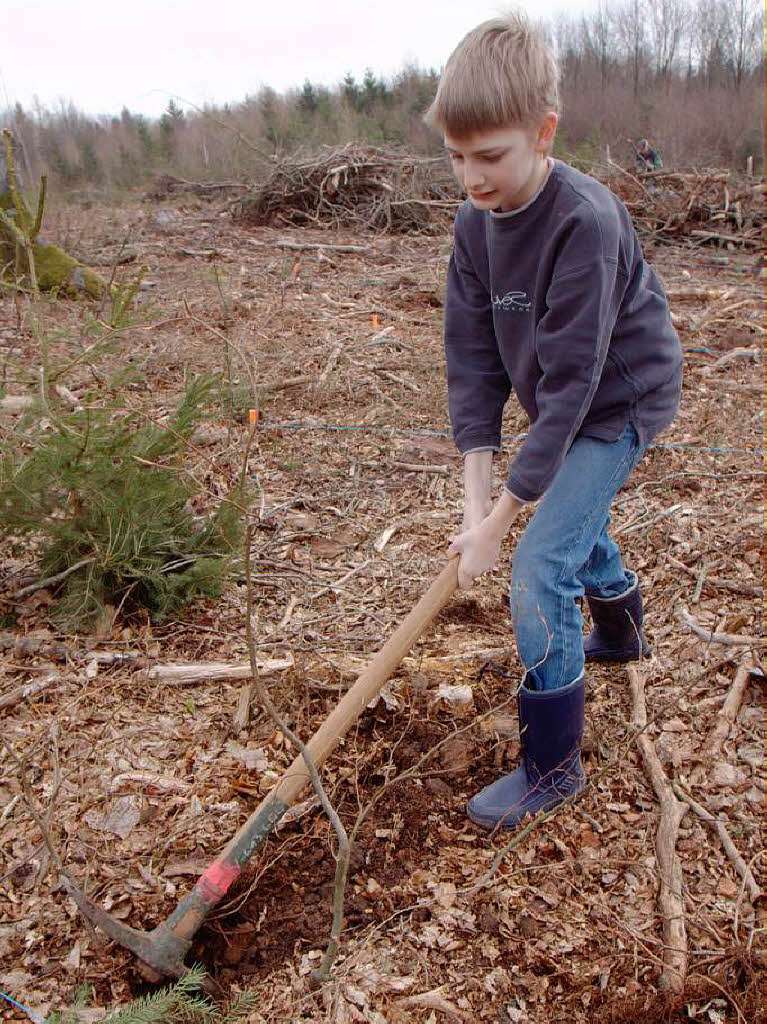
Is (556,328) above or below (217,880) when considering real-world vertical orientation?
above

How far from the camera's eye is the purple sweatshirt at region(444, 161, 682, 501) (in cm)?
180

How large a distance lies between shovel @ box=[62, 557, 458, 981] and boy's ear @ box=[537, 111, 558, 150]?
3.35ft

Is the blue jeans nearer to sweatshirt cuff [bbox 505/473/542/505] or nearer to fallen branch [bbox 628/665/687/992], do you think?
sweatshirt cuff [bbox 505/473/542/505]

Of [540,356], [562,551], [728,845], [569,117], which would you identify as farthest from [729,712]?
[569,117]

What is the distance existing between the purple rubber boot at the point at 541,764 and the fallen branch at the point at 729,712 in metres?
0.47

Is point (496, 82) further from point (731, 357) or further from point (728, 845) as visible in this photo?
point (731, 357)

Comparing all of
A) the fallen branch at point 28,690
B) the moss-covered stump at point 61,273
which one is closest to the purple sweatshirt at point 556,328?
the fallen branch at point 28,690

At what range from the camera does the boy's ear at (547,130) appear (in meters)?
1.76

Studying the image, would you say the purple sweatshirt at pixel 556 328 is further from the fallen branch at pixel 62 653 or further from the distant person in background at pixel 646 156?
the distant person in background at pixel 646 156

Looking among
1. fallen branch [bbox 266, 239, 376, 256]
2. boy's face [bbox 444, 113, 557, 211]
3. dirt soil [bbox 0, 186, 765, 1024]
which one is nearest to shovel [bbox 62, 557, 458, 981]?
dirt soil [bbox 0, 186, 765, 1024]

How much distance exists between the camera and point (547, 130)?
178cm

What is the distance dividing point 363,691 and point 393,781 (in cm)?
26

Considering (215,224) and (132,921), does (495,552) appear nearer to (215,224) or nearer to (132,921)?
(132,921)

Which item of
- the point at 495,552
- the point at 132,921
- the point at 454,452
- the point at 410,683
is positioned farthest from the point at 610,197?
the point at 454,452
